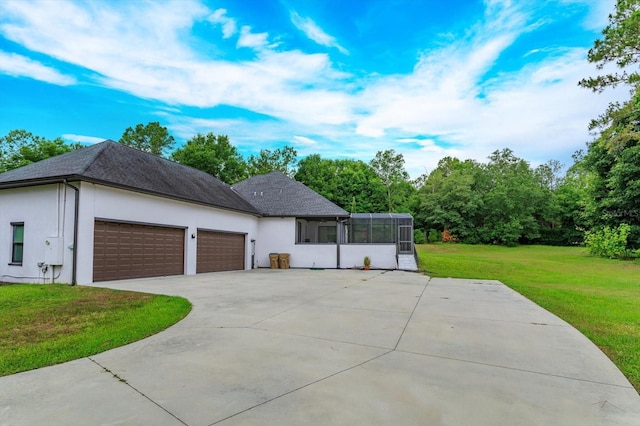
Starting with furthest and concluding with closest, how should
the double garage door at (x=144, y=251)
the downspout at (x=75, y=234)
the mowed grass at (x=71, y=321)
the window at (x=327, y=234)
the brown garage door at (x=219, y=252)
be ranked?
1. the window at (x=327, y=234)
2. the brown garage door at (x=219, y=252)
3. the double garage door at (x=144, y=251)
4. the downspout at (x=75, y=234)
5. the mowed grass at (x=71, y=321)

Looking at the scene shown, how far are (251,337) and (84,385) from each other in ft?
7.05

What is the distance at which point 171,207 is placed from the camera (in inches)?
526

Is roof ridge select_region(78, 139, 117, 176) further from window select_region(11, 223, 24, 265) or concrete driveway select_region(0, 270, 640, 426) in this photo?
concrete driveway select_region(0, 270, 640, 426)

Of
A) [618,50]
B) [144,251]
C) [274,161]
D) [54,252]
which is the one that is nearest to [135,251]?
[144,251]

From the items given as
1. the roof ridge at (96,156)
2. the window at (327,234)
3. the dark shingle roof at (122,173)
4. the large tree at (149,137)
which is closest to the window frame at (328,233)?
the window at (327,234)

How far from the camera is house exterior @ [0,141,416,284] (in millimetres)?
10109

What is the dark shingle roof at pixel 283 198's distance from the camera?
19250 millimetres

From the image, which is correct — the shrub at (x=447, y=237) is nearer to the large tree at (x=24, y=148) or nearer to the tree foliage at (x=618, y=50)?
the tree foliage at (x=618, y=50)

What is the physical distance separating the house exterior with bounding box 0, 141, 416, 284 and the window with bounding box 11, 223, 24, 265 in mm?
33

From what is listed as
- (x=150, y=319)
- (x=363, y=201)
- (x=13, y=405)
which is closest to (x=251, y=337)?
(x=150, y=319)

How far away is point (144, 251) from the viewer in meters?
12.2

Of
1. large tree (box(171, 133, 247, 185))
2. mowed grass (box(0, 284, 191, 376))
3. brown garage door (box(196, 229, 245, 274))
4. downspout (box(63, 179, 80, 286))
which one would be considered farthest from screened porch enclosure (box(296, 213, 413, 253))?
large tree (box(171, 133, 247, 185))

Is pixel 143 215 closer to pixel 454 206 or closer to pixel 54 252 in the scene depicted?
pixel 54 252

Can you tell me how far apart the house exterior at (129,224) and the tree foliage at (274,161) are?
2210 cm
